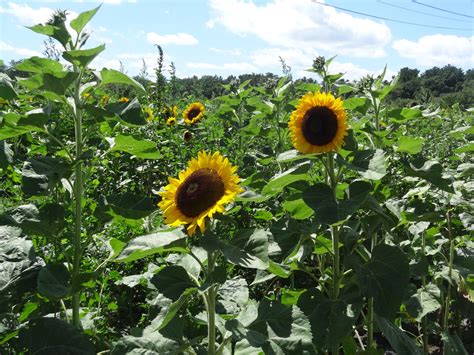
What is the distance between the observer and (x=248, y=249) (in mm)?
1382

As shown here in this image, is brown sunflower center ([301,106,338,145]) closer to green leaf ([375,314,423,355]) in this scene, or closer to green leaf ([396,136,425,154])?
green leaf ([396,136,425,154])

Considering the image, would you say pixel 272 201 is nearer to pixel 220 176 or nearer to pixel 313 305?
pixel 313 305

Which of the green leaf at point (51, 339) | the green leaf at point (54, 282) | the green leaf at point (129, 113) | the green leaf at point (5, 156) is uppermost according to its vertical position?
the green leaf at point (129, 113)

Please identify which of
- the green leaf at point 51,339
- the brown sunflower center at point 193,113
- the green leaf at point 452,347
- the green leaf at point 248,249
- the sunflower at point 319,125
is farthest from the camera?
the brown sunflower center at point 193,113

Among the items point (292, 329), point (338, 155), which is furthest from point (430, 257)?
point (292, 329)

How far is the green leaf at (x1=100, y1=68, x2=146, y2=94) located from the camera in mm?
1641

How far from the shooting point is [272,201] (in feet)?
10.7

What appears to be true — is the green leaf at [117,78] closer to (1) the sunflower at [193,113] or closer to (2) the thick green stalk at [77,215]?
(2) the thick green stalk at [77,215]

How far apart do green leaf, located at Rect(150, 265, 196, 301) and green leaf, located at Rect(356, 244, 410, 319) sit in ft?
1.92

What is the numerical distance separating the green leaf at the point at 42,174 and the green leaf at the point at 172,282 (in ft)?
1.50

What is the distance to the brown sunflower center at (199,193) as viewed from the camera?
4.73 ft

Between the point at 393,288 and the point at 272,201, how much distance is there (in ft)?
5.41

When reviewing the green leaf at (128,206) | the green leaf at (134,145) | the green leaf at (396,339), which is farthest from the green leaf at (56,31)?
the green leaf at (396,339)

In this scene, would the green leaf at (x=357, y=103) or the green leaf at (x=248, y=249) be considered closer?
the green leaf at (x=248, y=249)
